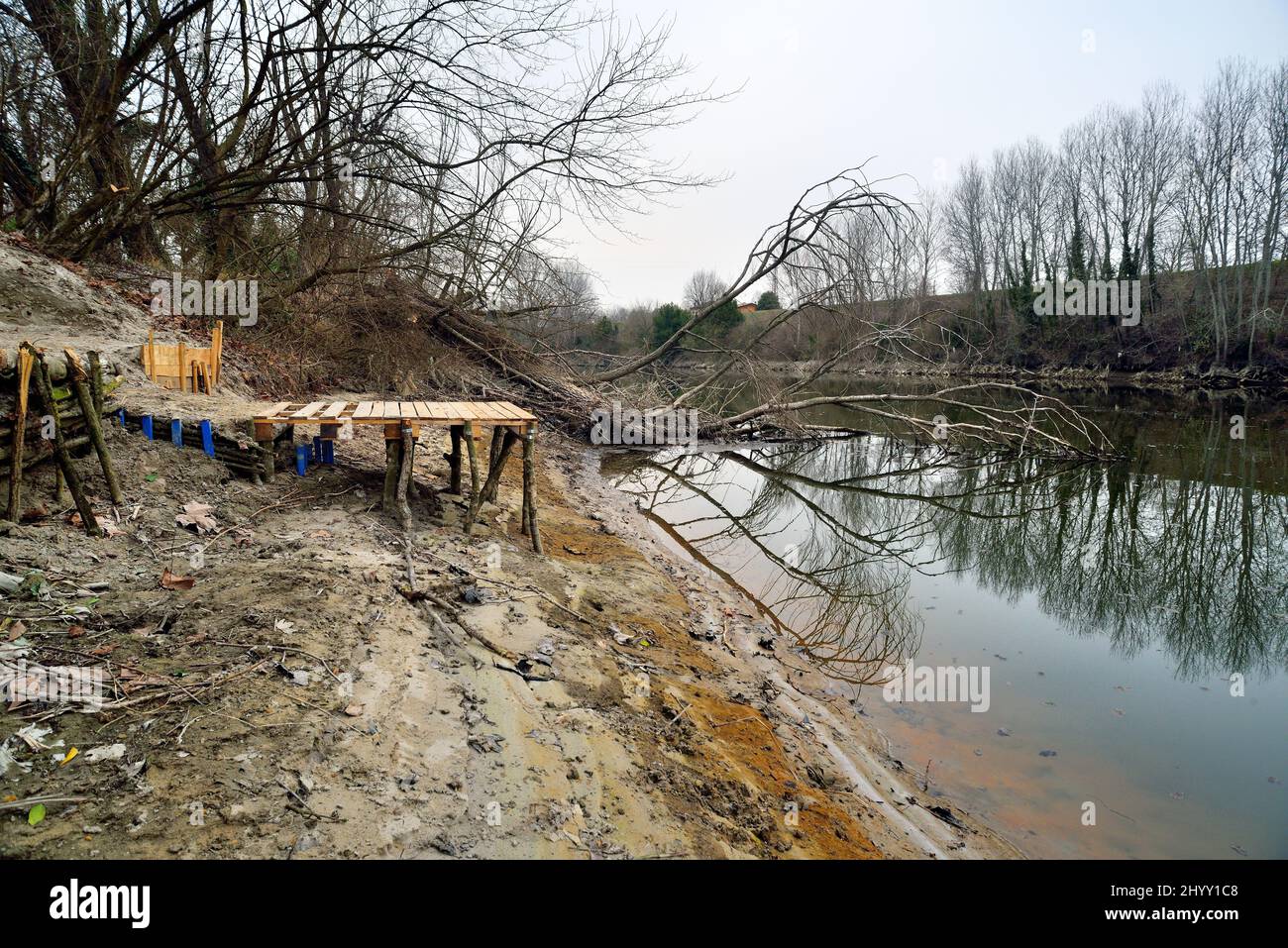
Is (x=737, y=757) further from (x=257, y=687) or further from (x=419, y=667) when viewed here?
(x=257, y=687)

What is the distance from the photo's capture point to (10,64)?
938 centimetres

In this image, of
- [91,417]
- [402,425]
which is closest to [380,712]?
[402,425]

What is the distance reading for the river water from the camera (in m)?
4.59

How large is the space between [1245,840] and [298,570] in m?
5.97

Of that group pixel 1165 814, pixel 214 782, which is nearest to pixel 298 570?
pixel 214 782

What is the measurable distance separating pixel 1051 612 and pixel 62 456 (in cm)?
897

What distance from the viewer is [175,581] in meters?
4.21

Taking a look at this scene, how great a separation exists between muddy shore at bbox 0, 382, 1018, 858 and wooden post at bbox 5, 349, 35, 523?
0.69 ft
